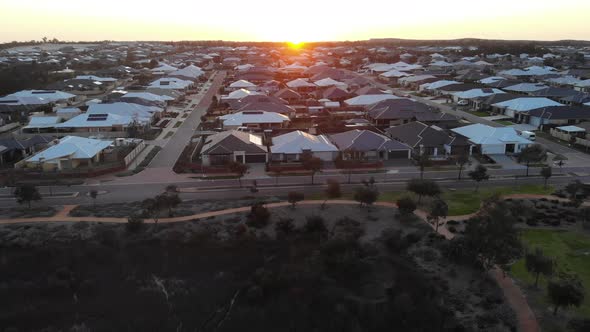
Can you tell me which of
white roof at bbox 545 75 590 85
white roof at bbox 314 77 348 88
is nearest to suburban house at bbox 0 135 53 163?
white roof at bbox 314 77 348 88

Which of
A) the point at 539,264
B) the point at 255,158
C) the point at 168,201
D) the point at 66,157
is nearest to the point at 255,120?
the point at 255,158

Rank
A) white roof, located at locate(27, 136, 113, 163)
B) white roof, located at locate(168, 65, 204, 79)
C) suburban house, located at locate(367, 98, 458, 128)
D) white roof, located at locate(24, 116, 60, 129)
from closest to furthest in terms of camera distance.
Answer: white roof, located at locate(27, 136, 113, 163), white roof, located at locate(24, 116, 60, 129), suburban house, located at locate(367, 98, 458, 128), white roof, located at locate(168, 65, 204, 79)

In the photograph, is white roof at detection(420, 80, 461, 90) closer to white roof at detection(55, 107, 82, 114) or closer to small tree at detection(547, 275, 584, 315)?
white roof at detection(55, 107, 82, 114)

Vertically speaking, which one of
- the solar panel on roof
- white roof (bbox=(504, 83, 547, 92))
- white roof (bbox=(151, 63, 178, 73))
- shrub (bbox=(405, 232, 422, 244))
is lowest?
shrub (bbox=(405, 232, 422, 244))

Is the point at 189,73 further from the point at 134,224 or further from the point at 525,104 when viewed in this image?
the point at 134,224

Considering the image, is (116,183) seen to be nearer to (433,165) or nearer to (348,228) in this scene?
(348,228)

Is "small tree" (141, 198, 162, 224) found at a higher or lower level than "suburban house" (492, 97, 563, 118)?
lower
